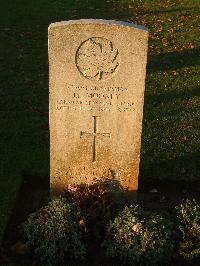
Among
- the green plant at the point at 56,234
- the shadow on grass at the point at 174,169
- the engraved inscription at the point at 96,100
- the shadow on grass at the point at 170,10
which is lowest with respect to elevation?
the green plant at the point at 56,234

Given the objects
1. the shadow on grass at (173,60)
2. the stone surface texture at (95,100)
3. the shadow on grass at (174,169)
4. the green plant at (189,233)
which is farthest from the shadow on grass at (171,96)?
the green plant at (189,233)

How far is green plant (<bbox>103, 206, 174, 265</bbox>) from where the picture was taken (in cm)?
528

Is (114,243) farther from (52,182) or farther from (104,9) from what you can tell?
(104,9)

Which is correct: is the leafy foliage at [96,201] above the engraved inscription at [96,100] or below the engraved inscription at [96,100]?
below

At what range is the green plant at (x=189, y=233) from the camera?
5.30m

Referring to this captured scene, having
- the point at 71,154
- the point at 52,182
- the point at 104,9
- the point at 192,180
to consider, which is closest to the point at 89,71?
the point at 71,154

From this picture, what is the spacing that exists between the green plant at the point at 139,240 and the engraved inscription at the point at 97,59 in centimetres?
159

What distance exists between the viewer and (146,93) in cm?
929

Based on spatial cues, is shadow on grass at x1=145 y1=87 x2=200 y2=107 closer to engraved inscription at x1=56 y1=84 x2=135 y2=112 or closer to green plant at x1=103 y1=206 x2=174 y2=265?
engraved inscription at x1=56 y1=84 x2=135 y2=112

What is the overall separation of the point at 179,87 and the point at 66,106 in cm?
440

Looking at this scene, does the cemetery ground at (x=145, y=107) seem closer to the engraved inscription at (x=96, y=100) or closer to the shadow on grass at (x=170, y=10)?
the shadow on grass at (x=170, y=10)

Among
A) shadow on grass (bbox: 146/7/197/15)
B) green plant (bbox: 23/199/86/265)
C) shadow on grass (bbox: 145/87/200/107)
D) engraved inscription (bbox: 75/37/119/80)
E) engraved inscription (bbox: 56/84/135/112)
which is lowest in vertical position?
green plant (bbox: 23/199/86/265)

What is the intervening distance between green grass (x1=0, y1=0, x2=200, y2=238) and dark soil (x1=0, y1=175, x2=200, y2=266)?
111mm

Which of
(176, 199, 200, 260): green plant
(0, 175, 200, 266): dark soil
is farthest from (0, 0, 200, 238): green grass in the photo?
(176, 199, 200, 260): green plant
